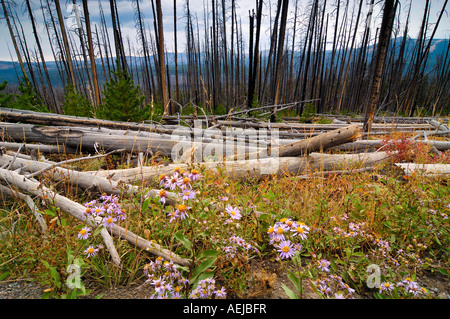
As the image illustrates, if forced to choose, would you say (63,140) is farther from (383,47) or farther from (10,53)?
(10,53)

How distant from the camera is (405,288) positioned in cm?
115

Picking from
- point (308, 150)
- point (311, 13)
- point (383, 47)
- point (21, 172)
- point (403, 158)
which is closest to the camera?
point (21, 172)

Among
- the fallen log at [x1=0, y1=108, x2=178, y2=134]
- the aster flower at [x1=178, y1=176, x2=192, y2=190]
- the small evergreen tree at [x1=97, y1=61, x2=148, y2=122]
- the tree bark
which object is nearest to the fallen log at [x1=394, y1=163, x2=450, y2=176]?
the tree bark

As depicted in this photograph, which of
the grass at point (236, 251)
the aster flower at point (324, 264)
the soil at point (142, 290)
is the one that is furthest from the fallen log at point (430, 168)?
the aster flower at point (324, 264)

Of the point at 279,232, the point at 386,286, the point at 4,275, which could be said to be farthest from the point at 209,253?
the point at 4,275

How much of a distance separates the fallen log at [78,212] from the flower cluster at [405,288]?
1.22m

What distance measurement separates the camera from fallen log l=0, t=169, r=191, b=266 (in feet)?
4.36

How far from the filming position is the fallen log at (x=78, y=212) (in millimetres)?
1328

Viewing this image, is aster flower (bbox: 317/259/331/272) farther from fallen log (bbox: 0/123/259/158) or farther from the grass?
fallen log (bbox: 0/123/259/158)

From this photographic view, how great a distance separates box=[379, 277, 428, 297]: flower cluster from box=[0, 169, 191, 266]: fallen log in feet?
3.99

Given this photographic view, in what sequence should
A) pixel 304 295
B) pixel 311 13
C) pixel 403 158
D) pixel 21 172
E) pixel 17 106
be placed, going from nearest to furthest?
1. pixel 304 295
2. pixel 21 172
3. pixel 403 158
4. pixel 17 106
5. pixel 311 13
